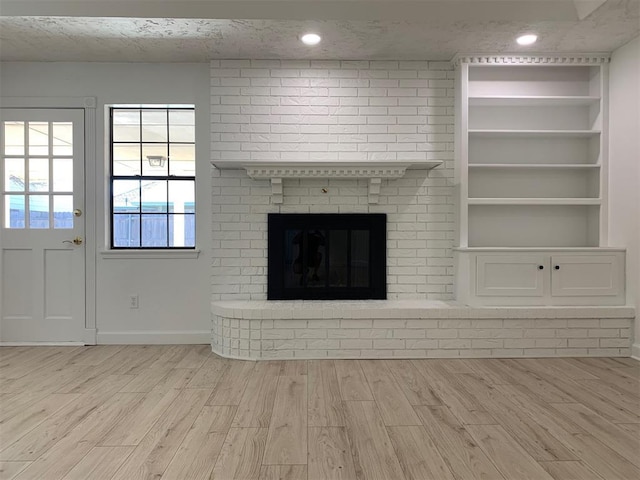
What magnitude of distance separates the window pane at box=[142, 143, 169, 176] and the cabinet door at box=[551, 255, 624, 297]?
3536mm

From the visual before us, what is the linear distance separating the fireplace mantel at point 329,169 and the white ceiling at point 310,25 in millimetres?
959

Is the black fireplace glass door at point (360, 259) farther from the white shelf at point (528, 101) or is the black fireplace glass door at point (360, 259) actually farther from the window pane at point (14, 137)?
the window pane at point (14, 137)

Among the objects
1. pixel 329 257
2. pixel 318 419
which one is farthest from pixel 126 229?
pixel 318 419

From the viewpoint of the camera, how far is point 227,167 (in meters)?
3.63

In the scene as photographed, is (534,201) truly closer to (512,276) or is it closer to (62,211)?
(512,276)

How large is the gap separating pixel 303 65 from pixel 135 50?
143 centimetres

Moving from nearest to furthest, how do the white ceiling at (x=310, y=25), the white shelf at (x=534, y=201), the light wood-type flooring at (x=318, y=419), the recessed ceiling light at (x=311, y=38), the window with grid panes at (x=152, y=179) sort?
1. the light wood-type flooring at (x=318, y=419)
2. the white ceiling at (x=310, y=25)
3. the recessed ceiling light at (x=311, y=38)
4. the white shelf at (x=534, y=201)
5. the window with grid panes at (x=152, y=179)

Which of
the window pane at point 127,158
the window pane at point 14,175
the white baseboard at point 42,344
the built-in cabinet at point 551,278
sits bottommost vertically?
the white baseboard at point 42,344

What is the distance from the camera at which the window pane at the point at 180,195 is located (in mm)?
3889

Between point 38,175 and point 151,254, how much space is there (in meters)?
1.27

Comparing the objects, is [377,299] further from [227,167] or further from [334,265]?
[227,167]

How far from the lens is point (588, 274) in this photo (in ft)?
11.4

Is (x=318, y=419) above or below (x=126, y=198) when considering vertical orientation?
below

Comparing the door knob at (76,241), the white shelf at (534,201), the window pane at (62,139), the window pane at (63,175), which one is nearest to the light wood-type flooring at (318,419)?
the door knob at (76,241)
